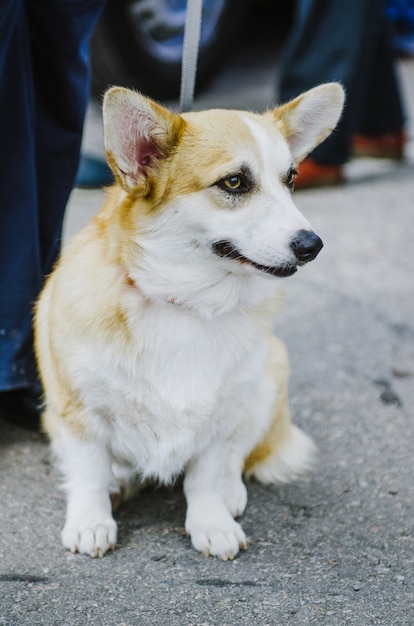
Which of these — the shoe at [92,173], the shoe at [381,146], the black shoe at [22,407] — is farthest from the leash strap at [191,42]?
the shoe at [381,146]

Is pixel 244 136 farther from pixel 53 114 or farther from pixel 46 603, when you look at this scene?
pixel 46 603

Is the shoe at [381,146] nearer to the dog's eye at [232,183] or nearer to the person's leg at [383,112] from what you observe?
the person's leg at [383,112]

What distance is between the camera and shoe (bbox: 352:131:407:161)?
4.92m

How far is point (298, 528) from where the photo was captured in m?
2.09

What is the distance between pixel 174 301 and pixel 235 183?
0.31 meters

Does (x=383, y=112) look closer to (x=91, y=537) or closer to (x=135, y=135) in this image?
(x=135, y=135)

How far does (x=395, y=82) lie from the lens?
183 inches

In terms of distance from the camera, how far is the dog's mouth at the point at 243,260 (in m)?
1.79

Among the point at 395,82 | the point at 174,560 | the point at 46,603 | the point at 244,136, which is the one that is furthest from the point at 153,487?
the point at 395,82

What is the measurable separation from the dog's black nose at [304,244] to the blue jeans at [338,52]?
2.68 meters

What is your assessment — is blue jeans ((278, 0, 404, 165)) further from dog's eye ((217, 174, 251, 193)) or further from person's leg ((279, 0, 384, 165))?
dog's eye ((217, 174, 251, 193))

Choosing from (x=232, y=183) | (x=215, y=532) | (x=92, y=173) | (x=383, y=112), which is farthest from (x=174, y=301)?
(x=383, y=112)

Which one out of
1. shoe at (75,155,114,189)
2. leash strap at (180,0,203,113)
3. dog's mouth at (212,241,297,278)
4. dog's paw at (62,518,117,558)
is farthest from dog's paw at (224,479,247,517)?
shoe at (75,155,114,189)

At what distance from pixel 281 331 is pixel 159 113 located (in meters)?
1.51
